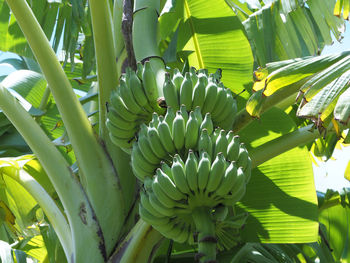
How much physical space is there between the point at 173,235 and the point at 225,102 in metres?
0.33

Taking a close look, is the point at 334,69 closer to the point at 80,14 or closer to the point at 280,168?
the point at 280,168

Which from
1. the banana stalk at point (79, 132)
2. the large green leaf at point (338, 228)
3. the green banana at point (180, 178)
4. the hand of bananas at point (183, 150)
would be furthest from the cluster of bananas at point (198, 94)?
the large green leaf at point (338, 228)

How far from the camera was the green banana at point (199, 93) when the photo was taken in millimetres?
1134

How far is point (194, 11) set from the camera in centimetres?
164

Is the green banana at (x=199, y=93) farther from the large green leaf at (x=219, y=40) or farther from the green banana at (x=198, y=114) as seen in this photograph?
the large green leaf at (x=219, y=40)

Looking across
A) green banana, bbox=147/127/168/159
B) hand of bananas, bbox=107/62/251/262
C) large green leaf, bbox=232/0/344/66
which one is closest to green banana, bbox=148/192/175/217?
hand of bananas, bbox=107/62/251/262

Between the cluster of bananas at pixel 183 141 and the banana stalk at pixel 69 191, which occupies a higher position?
the cluster of bananas at pixel 183 141

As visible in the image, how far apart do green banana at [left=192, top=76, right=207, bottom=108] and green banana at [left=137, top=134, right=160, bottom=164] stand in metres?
0.15

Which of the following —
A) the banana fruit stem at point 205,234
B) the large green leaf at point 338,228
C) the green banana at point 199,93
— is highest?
the green banana at point 199,93

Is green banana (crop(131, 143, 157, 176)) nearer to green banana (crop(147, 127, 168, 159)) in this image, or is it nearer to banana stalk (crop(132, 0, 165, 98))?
green banana (crop(147, 127, 168, 159))

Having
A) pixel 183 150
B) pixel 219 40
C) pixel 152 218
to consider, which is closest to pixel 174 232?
pixel 152 218

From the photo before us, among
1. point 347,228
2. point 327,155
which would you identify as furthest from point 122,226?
point 347,228

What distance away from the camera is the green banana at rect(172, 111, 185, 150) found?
3.44 ft

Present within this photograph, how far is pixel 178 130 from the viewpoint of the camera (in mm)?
1049
